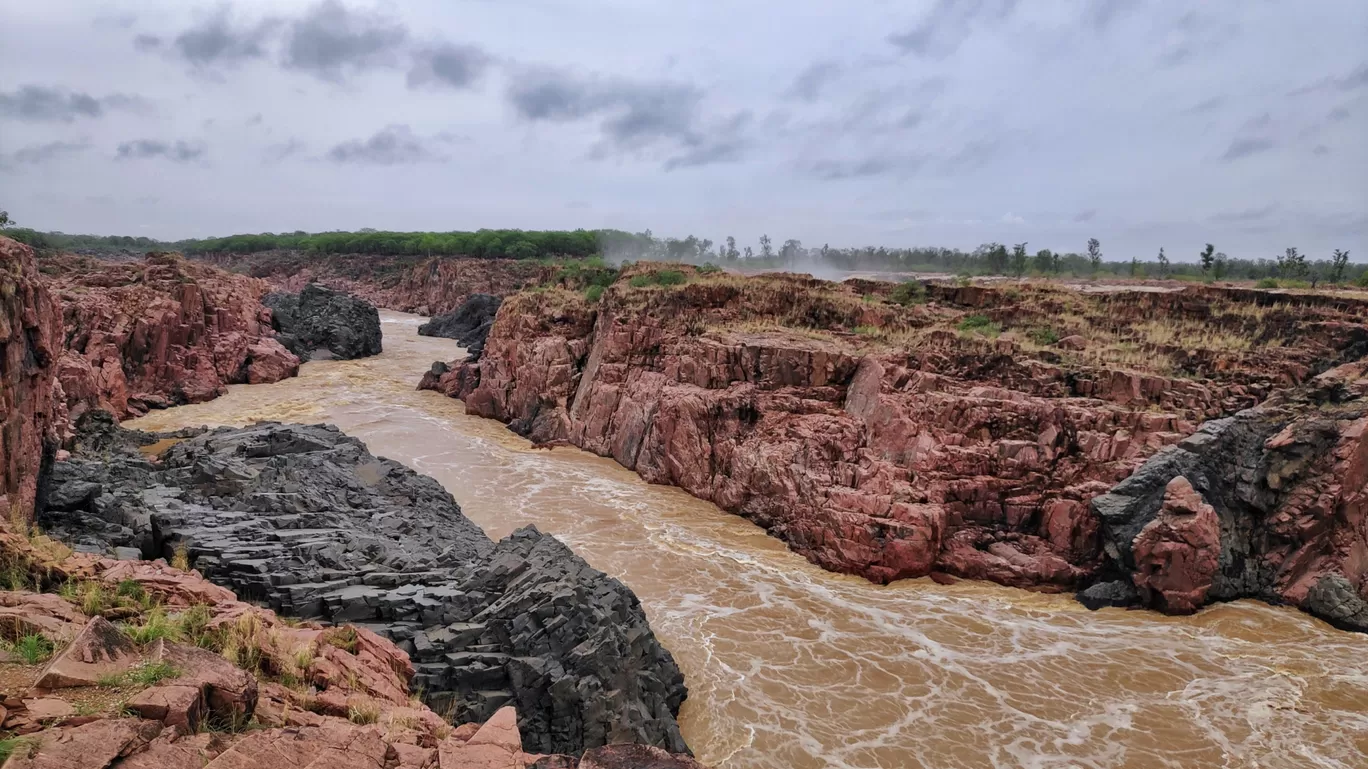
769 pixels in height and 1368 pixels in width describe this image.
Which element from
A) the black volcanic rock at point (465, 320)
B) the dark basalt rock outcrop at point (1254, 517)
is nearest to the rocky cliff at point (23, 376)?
the dark basalt rock outcrop at point (1254, 517)

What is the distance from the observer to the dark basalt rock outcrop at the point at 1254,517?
1134cm

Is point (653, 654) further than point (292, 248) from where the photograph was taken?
No

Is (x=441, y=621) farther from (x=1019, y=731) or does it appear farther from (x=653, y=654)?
(x=1019, y=731)

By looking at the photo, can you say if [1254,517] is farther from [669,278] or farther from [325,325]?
[325,325]

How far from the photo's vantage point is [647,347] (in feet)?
68.0

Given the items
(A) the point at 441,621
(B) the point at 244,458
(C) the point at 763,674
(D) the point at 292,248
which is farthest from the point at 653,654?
(D) the point at 292,248

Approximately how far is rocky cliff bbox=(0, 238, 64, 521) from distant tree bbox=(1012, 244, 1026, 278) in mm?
39820

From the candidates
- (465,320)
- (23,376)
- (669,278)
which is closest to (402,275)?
(465,320)

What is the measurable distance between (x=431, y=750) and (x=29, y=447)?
798 centimetres

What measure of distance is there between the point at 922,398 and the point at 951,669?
6.43m

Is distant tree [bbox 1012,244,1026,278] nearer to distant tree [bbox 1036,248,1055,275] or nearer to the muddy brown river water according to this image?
distant tree [bbox 1036,248,1055,275]

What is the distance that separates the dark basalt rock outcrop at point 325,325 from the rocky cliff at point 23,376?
26091mm

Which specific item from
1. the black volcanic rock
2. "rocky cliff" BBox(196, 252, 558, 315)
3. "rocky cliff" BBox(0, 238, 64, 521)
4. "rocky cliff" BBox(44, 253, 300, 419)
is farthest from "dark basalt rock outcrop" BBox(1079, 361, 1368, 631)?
"rocky cliff" BBox(196, 252, 558, 315)

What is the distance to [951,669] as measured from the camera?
9.70 metres
